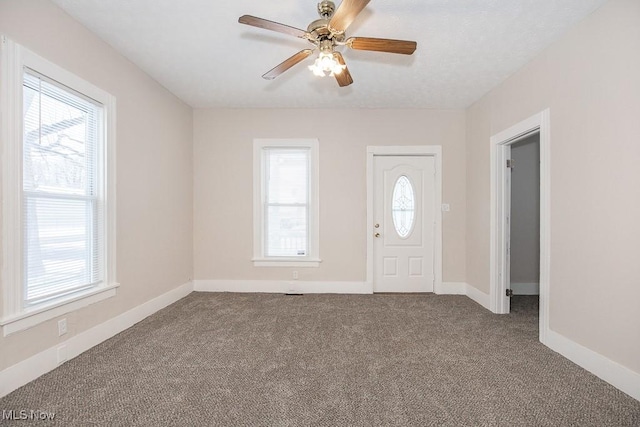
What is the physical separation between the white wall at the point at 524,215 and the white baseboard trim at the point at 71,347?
16.6 feet

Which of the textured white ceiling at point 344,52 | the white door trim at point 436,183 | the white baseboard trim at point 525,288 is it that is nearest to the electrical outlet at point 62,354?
the textured white ceiling at point 344,52

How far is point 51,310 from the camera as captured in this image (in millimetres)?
2162

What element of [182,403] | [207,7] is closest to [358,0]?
[207,7]

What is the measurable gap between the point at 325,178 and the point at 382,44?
2411mm

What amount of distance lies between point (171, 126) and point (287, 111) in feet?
5.25

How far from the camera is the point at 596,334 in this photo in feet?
7.07

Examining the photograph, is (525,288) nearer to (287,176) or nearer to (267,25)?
(287,176)

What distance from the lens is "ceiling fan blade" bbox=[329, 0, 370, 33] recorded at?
1.65m

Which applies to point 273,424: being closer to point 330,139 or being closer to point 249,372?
point 249,372

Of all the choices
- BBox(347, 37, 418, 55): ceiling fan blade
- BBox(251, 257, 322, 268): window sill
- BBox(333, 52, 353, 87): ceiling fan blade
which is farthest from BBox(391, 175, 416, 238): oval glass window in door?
BBox(347, 37, 418, 55): ceiling fan blade

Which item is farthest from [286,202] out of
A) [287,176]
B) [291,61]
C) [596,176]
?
[596,176]

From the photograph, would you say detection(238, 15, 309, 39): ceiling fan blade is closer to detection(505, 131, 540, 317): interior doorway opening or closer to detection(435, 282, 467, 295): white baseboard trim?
detection(435, 282, 467, 295): white baseboard trim

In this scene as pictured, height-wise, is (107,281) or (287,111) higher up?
(287,111)

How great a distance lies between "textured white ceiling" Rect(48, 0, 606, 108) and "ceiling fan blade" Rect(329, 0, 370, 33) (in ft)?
1.43
